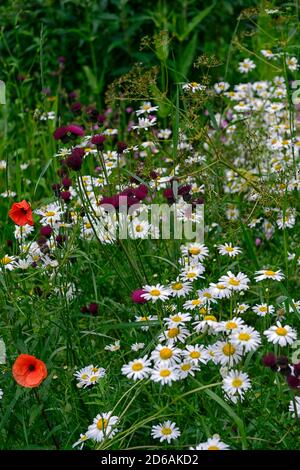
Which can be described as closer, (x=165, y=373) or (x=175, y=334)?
(x=165, y=373)

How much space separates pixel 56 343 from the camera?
2.26 m

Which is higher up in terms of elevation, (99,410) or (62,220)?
(62,220)

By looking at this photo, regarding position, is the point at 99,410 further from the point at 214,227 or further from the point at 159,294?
the point at 214,227

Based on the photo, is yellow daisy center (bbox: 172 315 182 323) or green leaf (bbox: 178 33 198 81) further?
green leaf (bbox: 178 33 198 81)

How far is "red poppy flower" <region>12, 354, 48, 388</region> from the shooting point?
6.07 ft

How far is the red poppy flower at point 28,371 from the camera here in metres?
1.85

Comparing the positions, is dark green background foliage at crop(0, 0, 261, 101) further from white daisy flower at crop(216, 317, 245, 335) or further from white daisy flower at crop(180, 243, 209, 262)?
white daisy flower at crop(216, 317, 245, 335)

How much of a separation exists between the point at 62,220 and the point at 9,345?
1.89ft

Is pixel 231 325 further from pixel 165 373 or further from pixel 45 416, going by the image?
pixel 45 416

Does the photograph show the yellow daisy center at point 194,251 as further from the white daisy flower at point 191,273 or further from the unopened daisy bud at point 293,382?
the unopened daisy bud at point 293,382

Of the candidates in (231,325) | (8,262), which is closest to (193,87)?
(8,262)

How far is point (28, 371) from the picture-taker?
6.15 feet

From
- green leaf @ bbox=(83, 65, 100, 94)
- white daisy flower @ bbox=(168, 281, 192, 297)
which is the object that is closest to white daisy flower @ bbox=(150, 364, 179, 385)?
white daisy flower @ bbox=(168, 281, 192, 297)
